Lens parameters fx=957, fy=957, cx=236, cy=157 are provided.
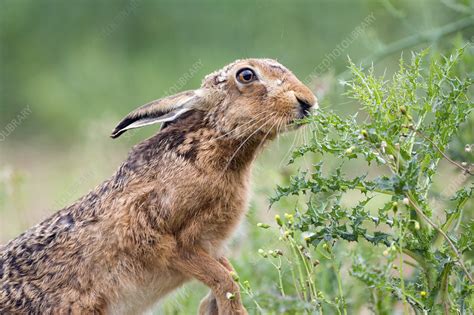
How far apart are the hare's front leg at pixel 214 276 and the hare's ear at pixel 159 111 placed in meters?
0.71

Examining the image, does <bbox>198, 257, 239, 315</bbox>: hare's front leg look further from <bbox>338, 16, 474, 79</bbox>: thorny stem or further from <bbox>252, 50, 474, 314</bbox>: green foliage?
<bbox>338, 16, 474, 79</bbox>: thorny stem

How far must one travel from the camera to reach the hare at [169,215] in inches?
194

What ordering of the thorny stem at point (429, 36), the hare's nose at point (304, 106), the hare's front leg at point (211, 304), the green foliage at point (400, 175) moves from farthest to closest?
the thorny stem at point (429, 36)
the hare's front leg at point (211, 304)
the hare's nose at point (304, 106)
the green foliage at point (400, 175)

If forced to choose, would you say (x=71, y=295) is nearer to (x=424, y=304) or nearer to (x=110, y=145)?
(x=424, y=304)

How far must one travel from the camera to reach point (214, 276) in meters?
4.90

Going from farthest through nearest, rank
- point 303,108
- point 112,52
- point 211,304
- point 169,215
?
1. point 112,52
2. point 211,304
3. point 169,215
4. point 303,108

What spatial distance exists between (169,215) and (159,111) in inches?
22.1

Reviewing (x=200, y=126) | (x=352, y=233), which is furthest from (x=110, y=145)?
(x=352, y=233)

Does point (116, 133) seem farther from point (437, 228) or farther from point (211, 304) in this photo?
point (437, 228)

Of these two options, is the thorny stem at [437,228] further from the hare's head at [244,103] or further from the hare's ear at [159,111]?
the hare's ear at [159,111]

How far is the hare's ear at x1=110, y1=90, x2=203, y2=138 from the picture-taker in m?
5.02

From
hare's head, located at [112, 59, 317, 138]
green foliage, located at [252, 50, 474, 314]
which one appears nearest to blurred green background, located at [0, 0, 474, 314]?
hare's head, located at [112, 59, 317, 138]

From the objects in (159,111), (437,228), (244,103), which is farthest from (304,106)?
(437,228)

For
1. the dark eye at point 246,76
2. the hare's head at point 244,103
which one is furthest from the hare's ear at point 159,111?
the dark eye at point 246,76
